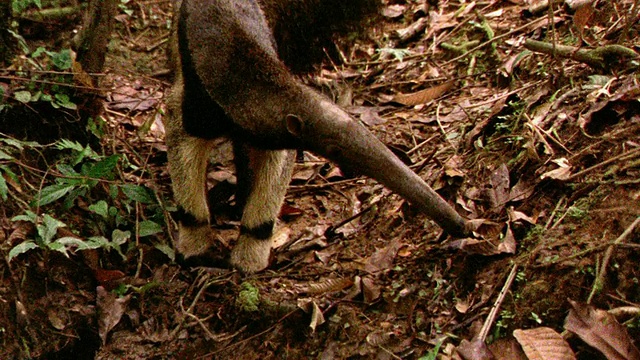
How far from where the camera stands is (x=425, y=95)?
6.20 m

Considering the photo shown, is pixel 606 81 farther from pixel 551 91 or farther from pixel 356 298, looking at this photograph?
pixel 356 298

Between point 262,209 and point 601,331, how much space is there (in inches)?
99.3

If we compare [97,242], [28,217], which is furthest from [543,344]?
[28,217]

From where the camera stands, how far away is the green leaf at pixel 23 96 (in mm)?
4762

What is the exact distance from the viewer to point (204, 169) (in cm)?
479

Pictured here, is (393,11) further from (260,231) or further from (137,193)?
(137,193)

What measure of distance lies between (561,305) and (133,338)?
8.56 feet

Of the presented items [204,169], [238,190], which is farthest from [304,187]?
[204,169]

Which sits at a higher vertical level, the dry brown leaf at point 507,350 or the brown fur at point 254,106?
the brown fur at point 254,106

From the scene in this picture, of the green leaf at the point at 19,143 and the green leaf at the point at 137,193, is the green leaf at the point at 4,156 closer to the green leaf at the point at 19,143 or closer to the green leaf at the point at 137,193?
the green leaf at the point at 19,143

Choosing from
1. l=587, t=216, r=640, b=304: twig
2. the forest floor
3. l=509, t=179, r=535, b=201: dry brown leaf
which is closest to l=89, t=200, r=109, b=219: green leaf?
the forest floor

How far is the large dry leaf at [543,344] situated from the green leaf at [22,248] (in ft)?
9.20

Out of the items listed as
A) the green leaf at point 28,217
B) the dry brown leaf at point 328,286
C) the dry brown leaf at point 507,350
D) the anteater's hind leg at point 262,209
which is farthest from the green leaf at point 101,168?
the dry brown leaf at point 507,350

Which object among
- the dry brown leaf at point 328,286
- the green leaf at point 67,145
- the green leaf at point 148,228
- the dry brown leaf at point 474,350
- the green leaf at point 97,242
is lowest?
the dry brown leaf at point 328,286
